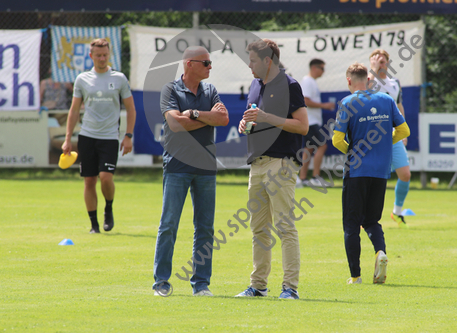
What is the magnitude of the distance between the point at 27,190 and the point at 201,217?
9.27 metres

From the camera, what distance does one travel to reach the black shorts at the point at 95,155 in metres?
8.62

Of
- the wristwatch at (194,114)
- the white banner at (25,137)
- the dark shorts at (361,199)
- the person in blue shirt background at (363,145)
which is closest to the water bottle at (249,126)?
the wristwatch at (194,114)

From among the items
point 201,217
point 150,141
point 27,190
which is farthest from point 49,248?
point 150,141

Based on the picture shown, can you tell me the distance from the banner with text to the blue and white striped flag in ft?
1.46

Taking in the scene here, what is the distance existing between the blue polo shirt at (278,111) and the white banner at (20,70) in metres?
11.2

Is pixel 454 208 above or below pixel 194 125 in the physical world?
below

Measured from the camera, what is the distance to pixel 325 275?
6.27 meters

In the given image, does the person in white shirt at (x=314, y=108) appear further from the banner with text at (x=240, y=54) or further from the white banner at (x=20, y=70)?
the white banner at (x=20, y=70)

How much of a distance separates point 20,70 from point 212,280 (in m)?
11.2

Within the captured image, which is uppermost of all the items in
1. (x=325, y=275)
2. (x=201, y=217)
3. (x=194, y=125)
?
(x=194, y=125)

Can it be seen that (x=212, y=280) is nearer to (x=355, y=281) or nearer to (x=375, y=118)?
(x=355, y=281)

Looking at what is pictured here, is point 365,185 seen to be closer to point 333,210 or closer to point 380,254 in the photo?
point 380,254

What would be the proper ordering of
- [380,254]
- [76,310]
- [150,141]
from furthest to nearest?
[150,141], [380,254], [76,310]

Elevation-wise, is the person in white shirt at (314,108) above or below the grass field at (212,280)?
above
